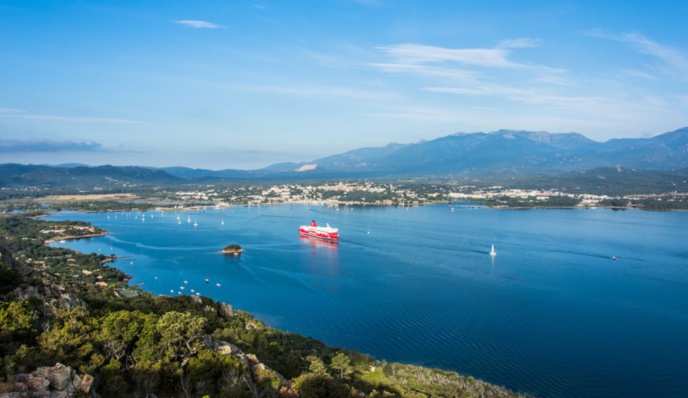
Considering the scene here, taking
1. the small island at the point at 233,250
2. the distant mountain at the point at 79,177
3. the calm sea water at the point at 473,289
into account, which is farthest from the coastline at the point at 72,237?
the distant mountain at the point at 79,177

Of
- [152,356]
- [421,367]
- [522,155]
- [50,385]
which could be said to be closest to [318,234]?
[421,367]

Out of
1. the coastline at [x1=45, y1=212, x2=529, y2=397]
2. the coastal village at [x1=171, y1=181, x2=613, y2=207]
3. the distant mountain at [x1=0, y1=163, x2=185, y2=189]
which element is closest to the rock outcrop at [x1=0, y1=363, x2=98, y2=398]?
the coastline at [x1=45, y1=212, x2=529, y2=397]

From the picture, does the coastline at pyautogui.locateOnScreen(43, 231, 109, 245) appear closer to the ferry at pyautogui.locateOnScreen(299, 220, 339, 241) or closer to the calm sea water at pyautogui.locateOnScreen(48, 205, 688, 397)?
the calm sea water at pyautogui.locateOnScreen(48, 205, 688, 397)

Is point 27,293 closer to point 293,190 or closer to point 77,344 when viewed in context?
point 77,344

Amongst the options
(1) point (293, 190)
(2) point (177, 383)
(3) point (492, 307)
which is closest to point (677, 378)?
(3) point (492, 307)

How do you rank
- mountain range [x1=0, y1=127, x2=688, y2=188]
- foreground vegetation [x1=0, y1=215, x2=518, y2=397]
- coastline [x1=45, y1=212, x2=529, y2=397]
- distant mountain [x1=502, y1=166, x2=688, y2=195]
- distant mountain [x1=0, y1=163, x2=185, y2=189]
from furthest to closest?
mountain range [x1=0, y1=127, x2=688, y2=188]
distant mountain [x1=0, y1=163, x2=185, y2=189]
distant mountain [x1=502, y1=166, x2=688, y2=195]
coastline [x1=45, y1=212, x2=529, y2=397]
foreground vegetation [x1=0, y1=215, x2=518, y2=397]
